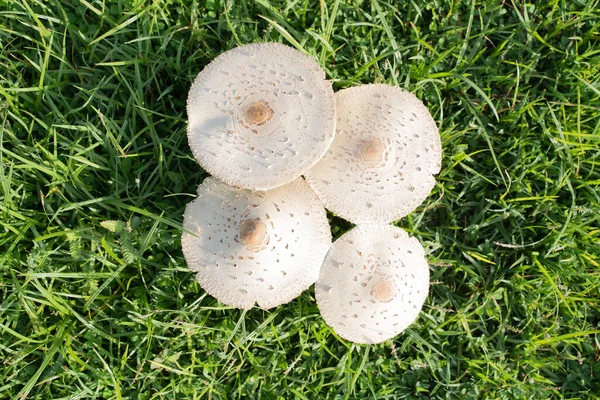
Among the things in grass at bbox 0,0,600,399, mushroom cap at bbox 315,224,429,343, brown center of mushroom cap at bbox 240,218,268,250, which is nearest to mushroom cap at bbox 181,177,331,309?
brown center of mushroom cap at bbox 240,218,268,250

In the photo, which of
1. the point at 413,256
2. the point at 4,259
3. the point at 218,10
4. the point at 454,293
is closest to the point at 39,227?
the point at 4,259

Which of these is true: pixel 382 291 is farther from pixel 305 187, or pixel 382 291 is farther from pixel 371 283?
pixel 305 187

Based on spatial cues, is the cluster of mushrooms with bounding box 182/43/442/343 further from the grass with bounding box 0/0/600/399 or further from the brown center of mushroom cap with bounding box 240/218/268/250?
the grass with bounding box 0/0/600/399

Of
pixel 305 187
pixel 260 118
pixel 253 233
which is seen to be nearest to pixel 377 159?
pixel 305 187

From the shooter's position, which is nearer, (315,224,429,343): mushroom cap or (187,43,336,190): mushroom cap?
(187,43,336,190): mushroom cap

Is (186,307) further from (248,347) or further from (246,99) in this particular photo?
(246,99)

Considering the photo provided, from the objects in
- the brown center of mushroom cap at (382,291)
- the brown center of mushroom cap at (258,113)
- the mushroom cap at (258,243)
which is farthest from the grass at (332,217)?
the brown center of mushroom cap at (258,113)

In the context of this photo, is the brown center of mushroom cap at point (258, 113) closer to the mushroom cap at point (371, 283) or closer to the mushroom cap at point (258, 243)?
the mushroom cap at point (258, 243)
